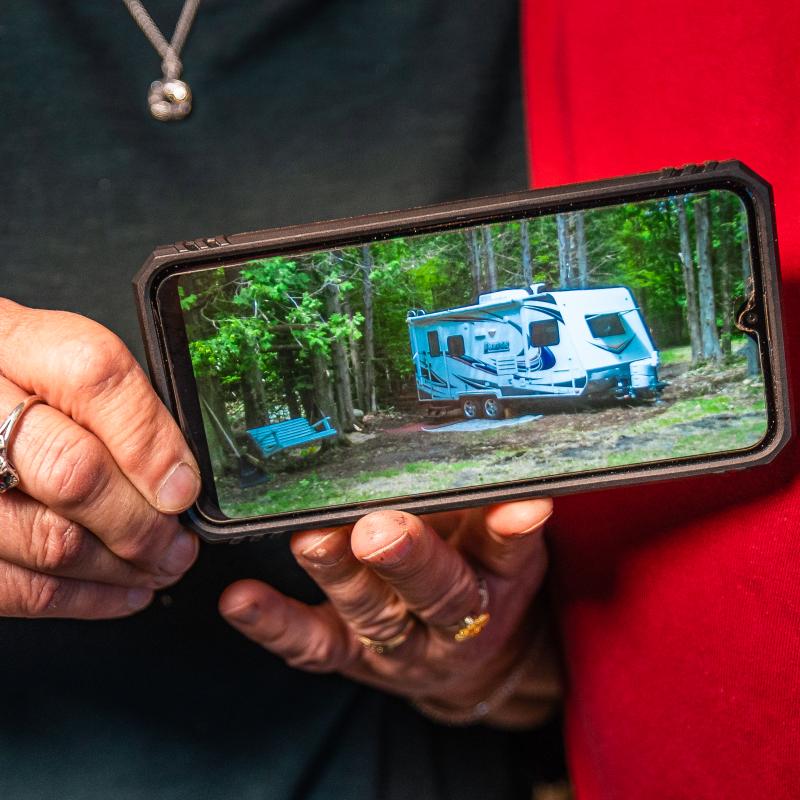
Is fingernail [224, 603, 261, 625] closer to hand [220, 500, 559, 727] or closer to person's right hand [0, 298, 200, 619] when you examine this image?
hand [220, 500, 559, 727]

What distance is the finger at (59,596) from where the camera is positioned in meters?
0.48

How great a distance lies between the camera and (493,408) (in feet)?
1.57

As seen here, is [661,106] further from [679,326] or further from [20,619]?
[20,619]

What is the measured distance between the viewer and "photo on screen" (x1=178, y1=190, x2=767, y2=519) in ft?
1.49

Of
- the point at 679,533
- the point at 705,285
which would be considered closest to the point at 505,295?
the point at 705,285

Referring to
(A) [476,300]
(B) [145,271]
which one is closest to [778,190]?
(A) [476,300]

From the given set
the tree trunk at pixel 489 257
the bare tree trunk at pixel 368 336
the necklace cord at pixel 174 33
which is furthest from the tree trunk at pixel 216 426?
the necklace cord at pixel 174 33

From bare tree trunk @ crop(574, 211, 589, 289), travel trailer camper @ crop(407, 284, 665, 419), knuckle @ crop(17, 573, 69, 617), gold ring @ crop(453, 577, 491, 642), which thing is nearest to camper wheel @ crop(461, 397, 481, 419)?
travel trailer camper @ crop(407, 284, 665, 419)

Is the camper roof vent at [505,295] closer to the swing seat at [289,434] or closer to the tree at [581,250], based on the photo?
the tree at [581,250]

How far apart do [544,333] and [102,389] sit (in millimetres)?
296

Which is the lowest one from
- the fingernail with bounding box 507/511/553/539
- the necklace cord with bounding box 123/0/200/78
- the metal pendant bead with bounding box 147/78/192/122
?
the fingernail with bounding box 507/511/553/539

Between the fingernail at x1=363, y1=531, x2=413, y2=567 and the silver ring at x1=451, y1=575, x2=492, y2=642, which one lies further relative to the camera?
the silver ring at x1=451, y1=575, x2=492, y2=642

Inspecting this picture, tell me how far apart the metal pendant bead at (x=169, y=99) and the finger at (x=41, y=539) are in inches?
14.2

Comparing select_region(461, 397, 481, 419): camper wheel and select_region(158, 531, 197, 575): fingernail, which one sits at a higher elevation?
select_region(461, 397, 481, 419): camper wheel
